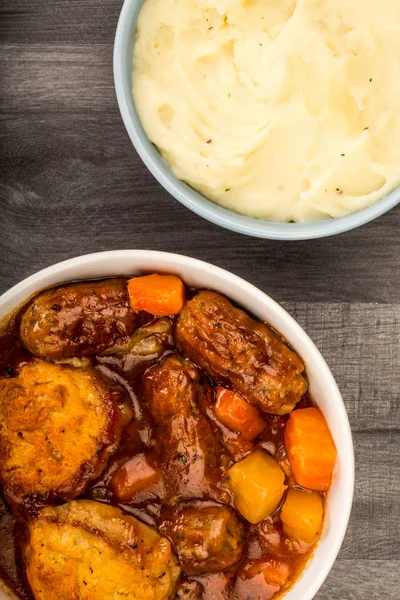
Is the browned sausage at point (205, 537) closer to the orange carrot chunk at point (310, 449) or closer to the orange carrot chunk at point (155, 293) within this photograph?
the orange carrot chunk at point (310, 449)

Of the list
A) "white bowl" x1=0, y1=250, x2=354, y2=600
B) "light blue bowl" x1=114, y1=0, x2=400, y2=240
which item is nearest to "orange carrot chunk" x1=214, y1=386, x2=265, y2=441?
"white bowl" x1=0, y1=250, x2=354, y2=600

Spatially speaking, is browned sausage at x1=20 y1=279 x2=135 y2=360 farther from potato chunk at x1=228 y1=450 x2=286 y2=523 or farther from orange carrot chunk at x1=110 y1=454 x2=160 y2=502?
potato chunk at x1=228 y1=450 x2=286 y2=523

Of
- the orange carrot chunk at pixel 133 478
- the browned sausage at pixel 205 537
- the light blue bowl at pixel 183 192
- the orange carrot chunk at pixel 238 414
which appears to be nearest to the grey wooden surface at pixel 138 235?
the light blue bowl at pixel 183 192

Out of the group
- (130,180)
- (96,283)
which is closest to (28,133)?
(130,180)

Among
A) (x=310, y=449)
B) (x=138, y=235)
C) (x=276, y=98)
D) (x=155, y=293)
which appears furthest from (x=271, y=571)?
(x=276, y=98)

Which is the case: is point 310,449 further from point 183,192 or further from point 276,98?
point 276,98

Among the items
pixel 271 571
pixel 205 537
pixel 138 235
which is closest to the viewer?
pixel 205 537

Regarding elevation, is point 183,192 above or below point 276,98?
below
